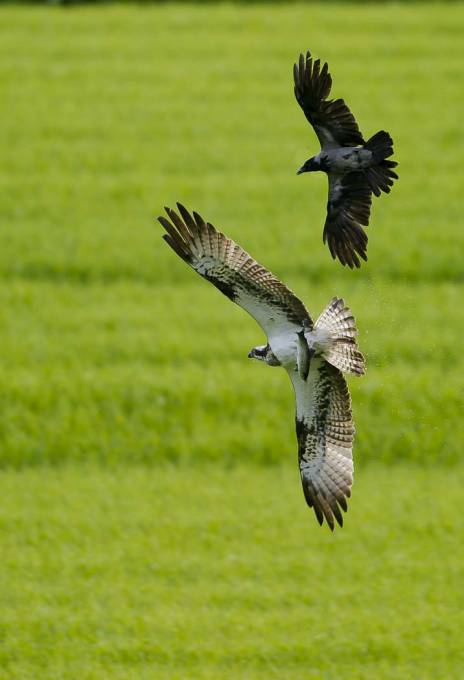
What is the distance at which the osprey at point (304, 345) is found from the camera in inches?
241

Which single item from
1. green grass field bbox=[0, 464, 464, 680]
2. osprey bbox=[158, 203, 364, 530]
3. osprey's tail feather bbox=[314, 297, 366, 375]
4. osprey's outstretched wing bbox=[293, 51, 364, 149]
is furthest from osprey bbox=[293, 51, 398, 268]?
green grass field bbox=[0, 464, 464, 680]

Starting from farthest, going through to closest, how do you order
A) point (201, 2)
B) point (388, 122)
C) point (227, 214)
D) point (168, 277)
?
point (201, 2) < point (388, 122) < point (227, 214) < point (168, 277)

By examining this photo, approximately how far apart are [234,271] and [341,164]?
67cm

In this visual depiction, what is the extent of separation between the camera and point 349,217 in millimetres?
5840

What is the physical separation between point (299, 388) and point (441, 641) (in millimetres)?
3225

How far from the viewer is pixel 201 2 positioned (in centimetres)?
2220

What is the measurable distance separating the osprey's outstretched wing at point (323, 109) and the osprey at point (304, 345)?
0.62m

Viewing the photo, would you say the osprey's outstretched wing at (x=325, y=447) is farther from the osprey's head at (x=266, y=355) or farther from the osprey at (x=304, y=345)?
the osprey's head at (x=266, y=355)

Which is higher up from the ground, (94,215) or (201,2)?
(201,2)

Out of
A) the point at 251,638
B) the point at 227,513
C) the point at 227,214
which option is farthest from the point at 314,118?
the point at 227,214

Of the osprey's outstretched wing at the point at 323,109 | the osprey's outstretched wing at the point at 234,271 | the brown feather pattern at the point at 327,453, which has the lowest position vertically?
the brown feather pattern at the point at 327,453

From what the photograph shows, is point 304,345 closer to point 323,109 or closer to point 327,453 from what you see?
point 327,453

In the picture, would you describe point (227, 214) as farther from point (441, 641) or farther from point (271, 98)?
point (441, 641)

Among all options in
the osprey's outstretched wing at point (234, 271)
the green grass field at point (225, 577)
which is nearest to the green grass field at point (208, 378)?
the green grass field at point (225, 577)
